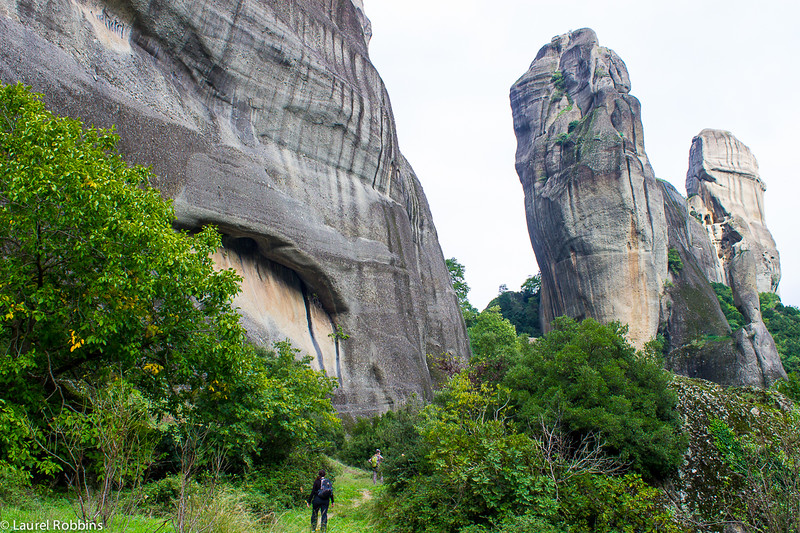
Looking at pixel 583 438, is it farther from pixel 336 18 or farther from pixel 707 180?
pixel 707 180

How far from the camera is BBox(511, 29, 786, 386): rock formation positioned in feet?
105

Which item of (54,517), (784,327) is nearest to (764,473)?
(54,517)

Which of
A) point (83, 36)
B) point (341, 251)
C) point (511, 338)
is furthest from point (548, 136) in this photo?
point (83, 36)

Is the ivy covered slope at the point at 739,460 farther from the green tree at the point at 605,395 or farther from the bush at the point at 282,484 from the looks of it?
the bush at the point at 282,484

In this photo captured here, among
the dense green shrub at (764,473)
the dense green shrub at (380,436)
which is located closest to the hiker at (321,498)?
the dense green shrub at (380,436)

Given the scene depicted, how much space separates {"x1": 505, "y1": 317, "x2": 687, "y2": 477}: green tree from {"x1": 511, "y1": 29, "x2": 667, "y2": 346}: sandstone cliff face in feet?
74.7

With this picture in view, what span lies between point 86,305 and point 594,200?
32025 millimetres

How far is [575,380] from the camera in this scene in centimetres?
1070

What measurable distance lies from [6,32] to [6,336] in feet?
29.8

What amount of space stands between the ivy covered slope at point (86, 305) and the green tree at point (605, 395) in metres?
5.32

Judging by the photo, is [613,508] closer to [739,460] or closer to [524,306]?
[739,460]

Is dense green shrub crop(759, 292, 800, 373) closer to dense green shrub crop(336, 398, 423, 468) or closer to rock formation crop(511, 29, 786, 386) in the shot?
rock formation crop(511, 29, 786, 386)

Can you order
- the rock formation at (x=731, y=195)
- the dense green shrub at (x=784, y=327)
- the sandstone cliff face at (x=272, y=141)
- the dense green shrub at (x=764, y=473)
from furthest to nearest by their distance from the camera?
the rock formation at (x=731, y=195)
the dense green shrub at (x=784, y=327)
the sandstone cliff face at (x=272, y=141)
the dense green shrub at (x=764, y=473)

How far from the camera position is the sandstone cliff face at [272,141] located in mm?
14516
